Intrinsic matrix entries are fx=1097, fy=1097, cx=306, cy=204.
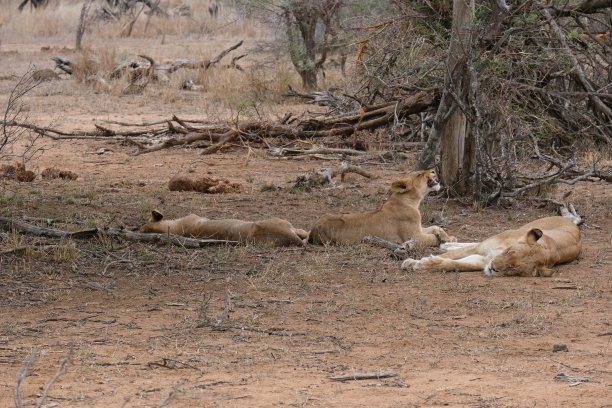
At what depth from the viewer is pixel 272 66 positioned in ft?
75.9

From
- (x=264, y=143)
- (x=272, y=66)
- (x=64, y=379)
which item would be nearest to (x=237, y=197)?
(x=264, y=143)

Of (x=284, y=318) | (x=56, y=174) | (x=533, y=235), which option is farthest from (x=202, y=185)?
(x=284, y=318)

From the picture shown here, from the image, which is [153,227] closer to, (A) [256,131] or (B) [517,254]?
(B) [517,254]

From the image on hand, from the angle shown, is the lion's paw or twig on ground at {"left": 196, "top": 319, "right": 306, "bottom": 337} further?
the lion's paw

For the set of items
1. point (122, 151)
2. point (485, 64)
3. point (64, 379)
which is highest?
point (485, 64)

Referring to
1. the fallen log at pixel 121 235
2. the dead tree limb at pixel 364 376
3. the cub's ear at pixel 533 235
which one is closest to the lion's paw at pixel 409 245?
the cub's ear at pixel 533 235

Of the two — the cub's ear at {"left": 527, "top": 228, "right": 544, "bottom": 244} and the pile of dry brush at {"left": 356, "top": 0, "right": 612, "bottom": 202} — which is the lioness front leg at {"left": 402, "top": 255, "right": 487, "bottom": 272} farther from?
the pile of dry brush at {"left": 356, "top": 0, "right": 612, "bottom": 202}

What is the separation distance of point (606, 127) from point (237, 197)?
5210 mm

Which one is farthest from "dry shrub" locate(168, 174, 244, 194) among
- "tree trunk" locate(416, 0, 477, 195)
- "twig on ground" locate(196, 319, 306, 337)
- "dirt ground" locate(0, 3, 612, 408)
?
"twig on ground" locate(196, 319, 306, 337)

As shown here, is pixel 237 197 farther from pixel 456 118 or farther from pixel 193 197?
pixel 456 118

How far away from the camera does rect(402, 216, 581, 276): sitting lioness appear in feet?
26.3

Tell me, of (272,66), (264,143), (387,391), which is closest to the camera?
(387,391)

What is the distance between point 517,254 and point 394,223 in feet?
4.69

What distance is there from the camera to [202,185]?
469 inches
